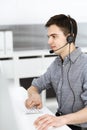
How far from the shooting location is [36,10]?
10.0 feet

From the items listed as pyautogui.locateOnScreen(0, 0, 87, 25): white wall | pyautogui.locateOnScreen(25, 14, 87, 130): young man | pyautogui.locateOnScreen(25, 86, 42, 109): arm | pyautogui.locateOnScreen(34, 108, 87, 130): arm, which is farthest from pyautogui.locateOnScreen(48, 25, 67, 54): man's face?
pyautogui.locateOnScreen(0, 0, 87, 25): white wall

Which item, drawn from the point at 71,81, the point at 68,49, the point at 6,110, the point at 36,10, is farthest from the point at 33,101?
the point at 36,10

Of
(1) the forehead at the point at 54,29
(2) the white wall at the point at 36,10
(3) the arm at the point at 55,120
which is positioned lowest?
(3) the arm at the point at 55,120

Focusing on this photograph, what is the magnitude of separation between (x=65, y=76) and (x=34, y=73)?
1.54 meters

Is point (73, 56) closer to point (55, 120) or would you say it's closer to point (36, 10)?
point (55, 120)

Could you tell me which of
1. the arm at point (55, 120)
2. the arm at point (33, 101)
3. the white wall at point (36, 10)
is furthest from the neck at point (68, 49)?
the white wall at point (36, 10)

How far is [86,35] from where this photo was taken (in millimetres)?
3246

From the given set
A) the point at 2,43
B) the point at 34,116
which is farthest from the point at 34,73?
the point at 34,116

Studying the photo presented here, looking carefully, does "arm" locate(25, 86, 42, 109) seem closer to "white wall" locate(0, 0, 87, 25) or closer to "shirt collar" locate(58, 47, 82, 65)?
"shirt collar" locate(58, 47, 82, 65)

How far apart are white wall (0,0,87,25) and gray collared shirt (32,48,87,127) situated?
1644 millimetres

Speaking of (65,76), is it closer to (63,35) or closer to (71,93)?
(71,93)

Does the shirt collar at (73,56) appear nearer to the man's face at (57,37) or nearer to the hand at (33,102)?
the man's face at (57,37)

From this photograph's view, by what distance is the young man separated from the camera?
1.34 meters

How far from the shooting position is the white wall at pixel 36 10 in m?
2.95
